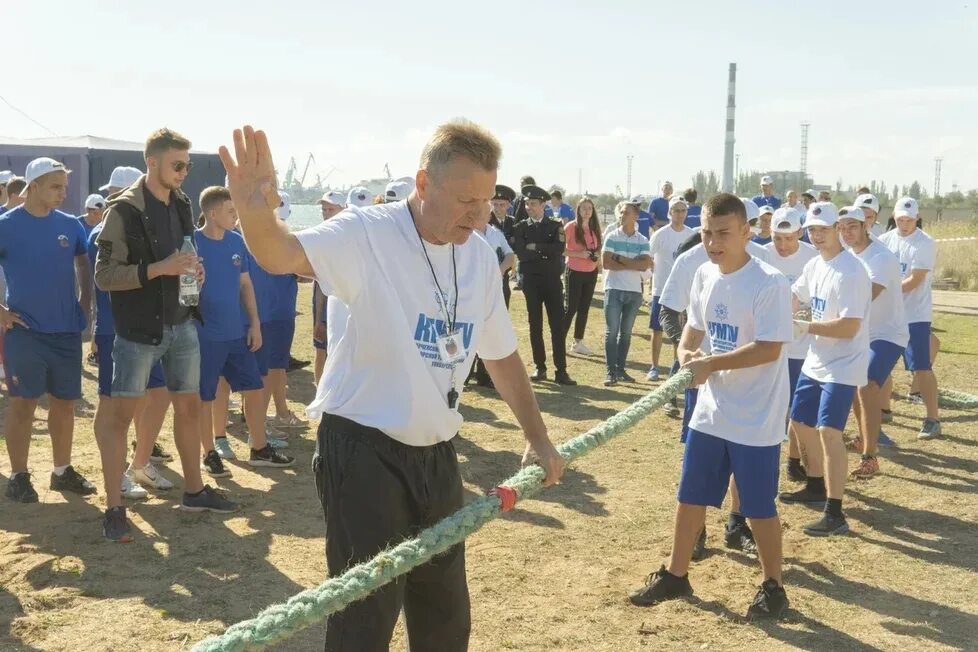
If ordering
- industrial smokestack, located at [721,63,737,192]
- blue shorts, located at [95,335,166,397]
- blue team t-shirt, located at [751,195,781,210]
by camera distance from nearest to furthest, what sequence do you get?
1. blue shorts, located at [95,335,166,397]
2. blue team t-shirt, located at [751,195,781,210]
3. industrial smokestack, located at [721,63,737,192]

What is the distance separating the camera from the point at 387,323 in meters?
3.00

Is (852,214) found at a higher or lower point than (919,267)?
higher

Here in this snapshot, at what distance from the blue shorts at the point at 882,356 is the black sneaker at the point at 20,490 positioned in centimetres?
654

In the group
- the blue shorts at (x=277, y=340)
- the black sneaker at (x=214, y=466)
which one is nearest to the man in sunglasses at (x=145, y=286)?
the black sneaker at (x=214, y=466)

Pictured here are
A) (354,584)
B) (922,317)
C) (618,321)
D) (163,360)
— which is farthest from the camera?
(618,321)

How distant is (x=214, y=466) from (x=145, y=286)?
2.22 m

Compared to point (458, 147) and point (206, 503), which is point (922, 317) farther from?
point (458, 147)

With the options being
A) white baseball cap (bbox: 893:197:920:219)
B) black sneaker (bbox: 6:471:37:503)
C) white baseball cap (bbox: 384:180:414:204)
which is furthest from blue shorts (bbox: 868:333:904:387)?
black sneaker (bbox: 6:471:37:503)

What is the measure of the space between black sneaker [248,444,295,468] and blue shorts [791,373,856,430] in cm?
403

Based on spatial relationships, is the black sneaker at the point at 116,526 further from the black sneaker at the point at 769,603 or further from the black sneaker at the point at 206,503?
the black sneaker at the point at 769,603

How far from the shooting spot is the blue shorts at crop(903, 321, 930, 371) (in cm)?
923

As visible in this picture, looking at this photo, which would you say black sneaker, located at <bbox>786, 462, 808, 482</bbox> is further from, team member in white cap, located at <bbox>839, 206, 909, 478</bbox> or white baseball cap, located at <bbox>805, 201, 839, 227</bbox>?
white baseball cap, located at <bbox>805, 201, 839, 227</bbox>

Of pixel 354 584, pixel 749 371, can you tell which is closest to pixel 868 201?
pixel 749 371

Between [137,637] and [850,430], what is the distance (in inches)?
281
